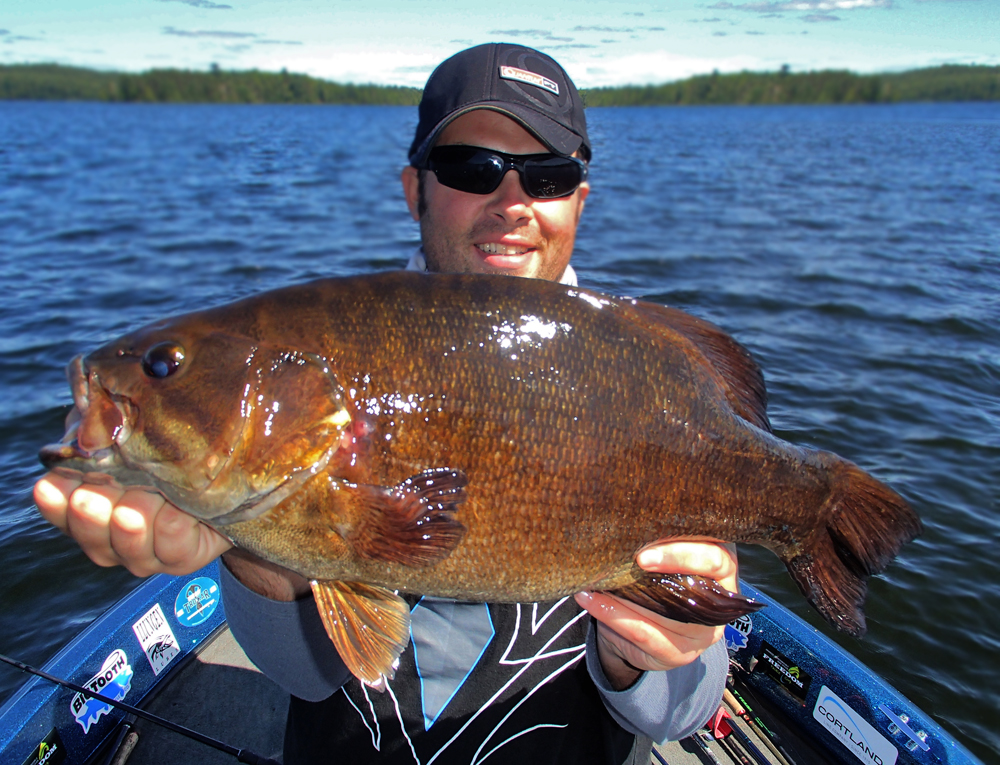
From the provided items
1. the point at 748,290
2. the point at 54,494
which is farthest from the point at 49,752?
the point at 748,290

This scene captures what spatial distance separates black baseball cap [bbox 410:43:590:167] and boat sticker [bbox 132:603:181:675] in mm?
2755

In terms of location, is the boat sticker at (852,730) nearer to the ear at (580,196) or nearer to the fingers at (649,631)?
the fingers at (649,631)

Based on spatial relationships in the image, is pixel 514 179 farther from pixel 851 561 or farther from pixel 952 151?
pixel 952 151

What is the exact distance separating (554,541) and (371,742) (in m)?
1.08

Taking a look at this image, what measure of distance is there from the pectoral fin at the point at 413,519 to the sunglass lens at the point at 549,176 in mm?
1585

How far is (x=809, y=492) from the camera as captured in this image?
185cm

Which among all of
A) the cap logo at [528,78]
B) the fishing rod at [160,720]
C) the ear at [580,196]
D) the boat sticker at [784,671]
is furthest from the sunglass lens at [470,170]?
the boat sticker at [784,671]

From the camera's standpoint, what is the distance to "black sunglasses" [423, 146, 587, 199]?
276cm

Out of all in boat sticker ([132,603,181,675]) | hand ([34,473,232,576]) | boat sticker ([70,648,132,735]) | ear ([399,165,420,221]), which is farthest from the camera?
boat sticker ([132,603,181,675])

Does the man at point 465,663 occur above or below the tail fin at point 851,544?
below

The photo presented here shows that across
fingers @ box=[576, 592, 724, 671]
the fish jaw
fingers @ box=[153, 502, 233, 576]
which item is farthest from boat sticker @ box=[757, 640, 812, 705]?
the fish jaw

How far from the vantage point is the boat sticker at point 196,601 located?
3617 mm

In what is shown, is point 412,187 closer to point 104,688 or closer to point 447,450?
point 447,450

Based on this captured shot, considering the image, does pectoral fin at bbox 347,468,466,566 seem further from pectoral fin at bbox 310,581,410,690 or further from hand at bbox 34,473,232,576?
hand at bbox 34,473,232,576
